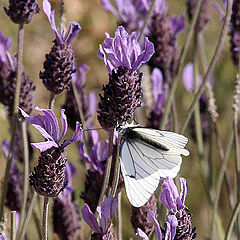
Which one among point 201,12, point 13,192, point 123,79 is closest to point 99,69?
point 201,12

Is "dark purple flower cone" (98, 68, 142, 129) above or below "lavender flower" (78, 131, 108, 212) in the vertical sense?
above

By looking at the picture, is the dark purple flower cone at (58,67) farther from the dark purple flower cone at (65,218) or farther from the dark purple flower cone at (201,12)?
the dark purple flower cone at (201,12)

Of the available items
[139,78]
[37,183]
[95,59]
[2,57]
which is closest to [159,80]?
[2,57]

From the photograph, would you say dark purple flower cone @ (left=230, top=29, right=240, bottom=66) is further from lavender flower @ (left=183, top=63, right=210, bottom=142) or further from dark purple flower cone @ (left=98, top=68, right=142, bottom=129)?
dark purple flower cone @ (left=98, top=68, right=142, bottom=129)

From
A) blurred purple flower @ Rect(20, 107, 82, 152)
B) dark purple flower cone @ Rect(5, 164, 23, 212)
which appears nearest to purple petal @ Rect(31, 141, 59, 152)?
blurred purple flower @ Rect(20, 107, 82, 152)

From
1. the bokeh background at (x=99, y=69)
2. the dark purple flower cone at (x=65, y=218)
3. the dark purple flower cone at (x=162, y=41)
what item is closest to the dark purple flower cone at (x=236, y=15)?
the dark purple flower cone at (x=162, y=41)

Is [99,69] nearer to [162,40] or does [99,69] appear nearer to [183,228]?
[162,40]
